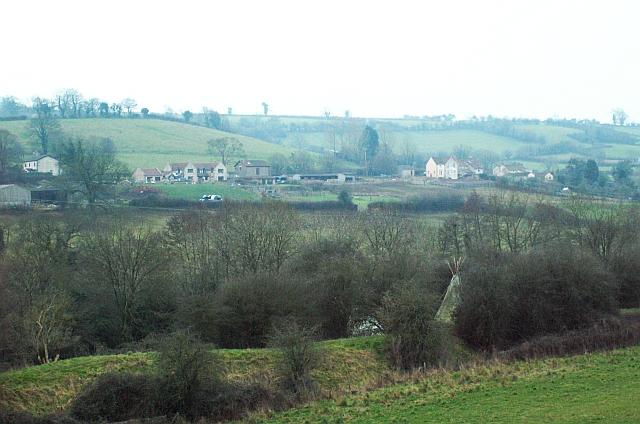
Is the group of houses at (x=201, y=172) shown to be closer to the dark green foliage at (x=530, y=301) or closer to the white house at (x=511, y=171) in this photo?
the white house at (x=511, y=171)

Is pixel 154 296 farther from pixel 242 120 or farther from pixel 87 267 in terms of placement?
pixel 242 120

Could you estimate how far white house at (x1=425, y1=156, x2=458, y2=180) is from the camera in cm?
7594

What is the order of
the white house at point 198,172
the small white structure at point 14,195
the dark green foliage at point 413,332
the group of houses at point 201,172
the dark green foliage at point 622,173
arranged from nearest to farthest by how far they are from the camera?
the dark green foliage at point 413,332, the small white structure at point 14,195, the dark green foliage at point 622,173, the group of houses at point 201,172, the white house at point 198,172

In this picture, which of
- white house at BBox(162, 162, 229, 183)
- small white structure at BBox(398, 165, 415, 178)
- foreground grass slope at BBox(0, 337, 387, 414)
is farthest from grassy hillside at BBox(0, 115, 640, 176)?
foreground grass slope at BBox(0, 337, 387, 414)

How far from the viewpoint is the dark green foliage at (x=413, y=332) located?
22719 mm

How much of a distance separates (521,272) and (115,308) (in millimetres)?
17568

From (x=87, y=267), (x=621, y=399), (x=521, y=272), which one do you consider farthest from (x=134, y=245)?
(x=621, y=399)

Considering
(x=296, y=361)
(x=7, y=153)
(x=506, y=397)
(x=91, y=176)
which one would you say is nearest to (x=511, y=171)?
(x=91, y=176)

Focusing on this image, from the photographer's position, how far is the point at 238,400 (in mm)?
18203

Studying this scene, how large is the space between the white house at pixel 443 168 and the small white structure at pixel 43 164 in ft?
139

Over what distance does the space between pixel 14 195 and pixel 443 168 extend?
48.0 metres

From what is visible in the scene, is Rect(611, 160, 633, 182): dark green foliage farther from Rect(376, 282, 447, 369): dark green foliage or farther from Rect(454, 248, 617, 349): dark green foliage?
Rect(376, 282, 447, 369): dark green foliage

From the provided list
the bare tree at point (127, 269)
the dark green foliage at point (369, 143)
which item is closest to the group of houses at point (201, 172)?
the dark green foliage at point (369, 143)

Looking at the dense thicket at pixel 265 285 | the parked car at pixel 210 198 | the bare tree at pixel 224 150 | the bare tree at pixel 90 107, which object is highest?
the bare tree at pixel 90 107
